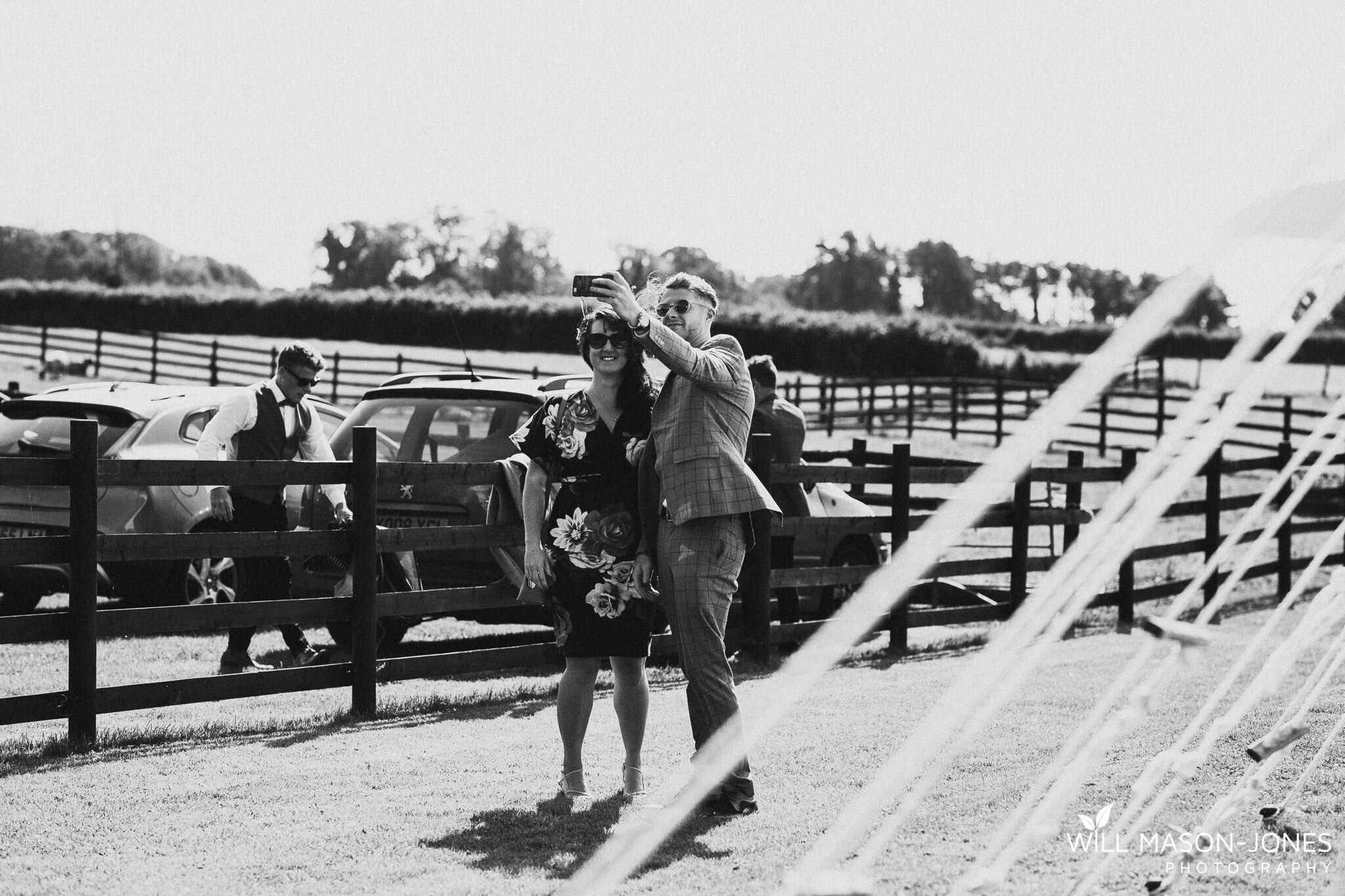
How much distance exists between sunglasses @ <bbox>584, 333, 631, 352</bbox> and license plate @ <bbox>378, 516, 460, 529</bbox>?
9.97 feet

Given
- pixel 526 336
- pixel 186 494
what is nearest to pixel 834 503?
pixel 186 494

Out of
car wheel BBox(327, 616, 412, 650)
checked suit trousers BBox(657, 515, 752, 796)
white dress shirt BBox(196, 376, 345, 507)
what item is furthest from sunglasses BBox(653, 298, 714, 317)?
car wheel BBox(327, 616, 412, 650)

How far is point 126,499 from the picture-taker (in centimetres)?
809

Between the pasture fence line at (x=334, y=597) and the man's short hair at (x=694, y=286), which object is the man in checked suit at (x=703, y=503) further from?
the pasture fence line at (x=334, y=597)

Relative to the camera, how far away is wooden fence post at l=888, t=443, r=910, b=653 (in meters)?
8.26

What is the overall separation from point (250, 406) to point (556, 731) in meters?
2.42

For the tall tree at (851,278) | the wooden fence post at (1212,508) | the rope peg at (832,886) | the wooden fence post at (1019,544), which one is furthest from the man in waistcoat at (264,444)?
the tall tree at (851,278)

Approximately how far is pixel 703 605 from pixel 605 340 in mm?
892

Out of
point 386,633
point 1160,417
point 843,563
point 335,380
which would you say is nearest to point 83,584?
point 386,633

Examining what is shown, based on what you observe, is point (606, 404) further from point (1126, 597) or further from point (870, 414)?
point (870, 414)

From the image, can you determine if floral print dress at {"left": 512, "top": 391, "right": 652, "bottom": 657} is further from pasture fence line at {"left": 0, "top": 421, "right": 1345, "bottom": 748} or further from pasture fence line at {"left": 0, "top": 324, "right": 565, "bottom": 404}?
pasture fence line at {"left": 0, "top": 324, "right": 565, "bottom": 404}

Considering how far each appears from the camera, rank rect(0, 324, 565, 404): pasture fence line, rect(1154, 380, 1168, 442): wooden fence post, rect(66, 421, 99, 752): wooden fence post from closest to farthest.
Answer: rect(66, 421, 99, 752): wooden fence post < rect(1154, 380, 1168, 442): wooden fence post < rect(0, 324, 565, 404): pasture fence line

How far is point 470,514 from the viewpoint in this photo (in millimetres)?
7234

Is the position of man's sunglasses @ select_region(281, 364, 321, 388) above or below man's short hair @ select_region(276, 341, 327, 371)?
below
